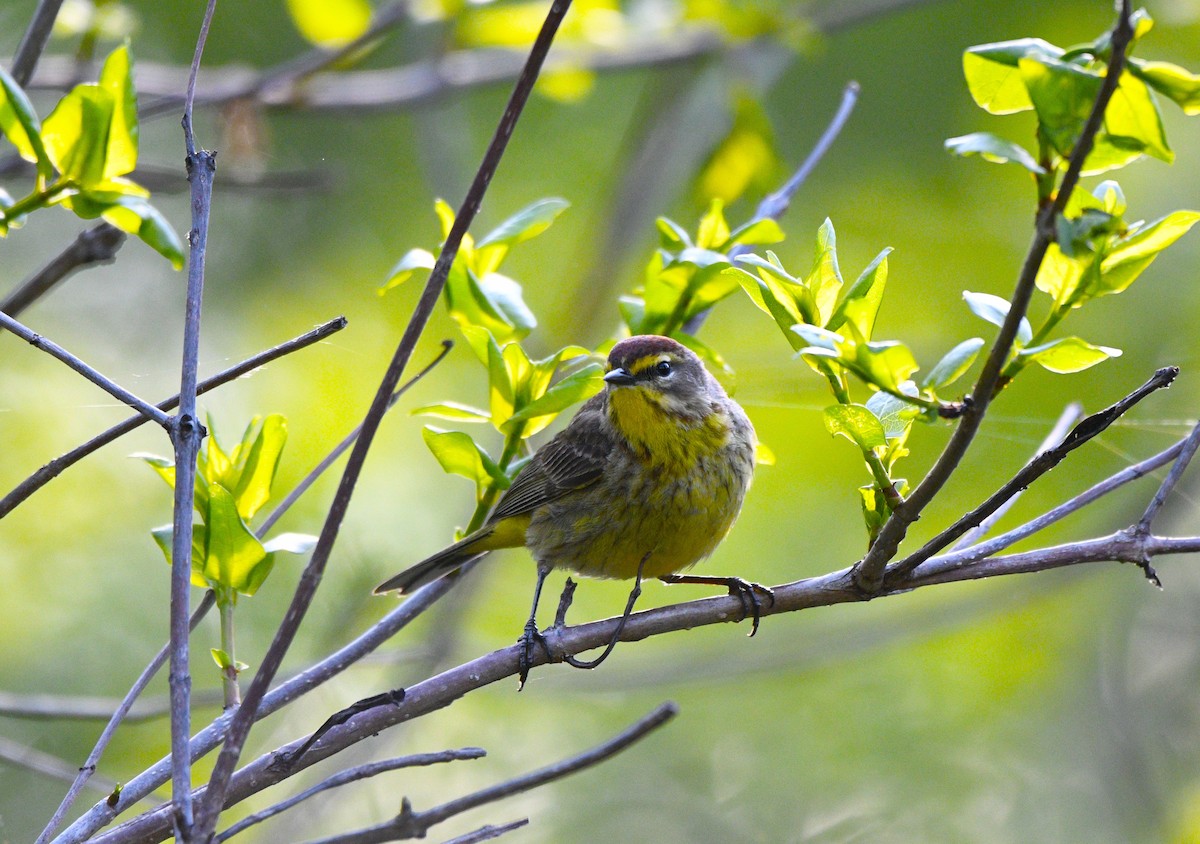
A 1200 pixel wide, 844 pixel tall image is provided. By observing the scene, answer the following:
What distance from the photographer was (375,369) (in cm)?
699

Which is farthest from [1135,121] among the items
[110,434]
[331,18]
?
[331,18]

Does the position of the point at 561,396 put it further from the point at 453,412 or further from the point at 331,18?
the point at 331,18

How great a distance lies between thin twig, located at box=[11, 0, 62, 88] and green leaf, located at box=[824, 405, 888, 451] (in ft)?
6.54

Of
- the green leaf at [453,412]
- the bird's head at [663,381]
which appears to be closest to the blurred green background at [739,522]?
the bird's head at [663,381]

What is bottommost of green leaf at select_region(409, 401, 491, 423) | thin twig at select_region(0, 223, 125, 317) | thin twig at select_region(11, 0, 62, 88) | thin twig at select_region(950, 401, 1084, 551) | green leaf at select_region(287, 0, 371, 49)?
thin twig at select_region(950, 401, 1084, 551)

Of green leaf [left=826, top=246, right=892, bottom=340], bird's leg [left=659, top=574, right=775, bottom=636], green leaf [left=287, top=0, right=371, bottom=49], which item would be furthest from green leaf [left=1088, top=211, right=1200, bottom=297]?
green leaf [left=287, top=0, right=371, bottom=49]

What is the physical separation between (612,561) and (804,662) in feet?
8.73

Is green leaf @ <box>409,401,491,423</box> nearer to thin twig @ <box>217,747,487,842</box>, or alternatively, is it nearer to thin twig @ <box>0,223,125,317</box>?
thin twig @ <box>0,223,125,317</box>

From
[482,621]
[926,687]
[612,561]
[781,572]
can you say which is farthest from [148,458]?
[926,687]

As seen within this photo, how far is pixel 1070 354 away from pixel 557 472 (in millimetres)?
2351

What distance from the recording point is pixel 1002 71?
1924 mm

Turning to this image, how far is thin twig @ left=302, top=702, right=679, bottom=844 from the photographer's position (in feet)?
5.22

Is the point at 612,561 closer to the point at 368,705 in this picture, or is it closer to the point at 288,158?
the point at 368,705

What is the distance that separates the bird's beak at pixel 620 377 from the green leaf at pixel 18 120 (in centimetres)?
192
